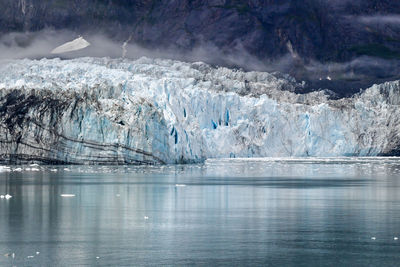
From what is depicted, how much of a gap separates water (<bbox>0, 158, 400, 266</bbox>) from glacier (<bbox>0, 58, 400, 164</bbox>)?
22.5 m

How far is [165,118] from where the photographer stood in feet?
186

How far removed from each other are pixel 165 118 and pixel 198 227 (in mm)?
40407

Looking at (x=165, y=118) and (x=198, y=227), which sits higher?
(x=165, y=118)

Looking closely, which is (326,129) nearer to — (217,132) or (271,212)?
(217,132)

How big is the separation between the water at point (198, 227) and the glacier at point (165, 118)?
73.9 feet

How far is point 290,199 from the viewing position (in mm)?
24391

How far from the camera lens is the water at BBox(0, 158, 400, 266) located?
41.1 feet

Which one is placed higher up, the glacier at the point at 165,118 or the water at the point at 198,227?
the glacier at the point at 165,118

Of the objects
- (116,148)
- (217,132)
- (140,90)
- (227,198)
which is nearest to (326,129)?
(217,132)

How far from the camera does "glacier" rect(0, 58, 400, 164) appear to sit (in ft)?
166

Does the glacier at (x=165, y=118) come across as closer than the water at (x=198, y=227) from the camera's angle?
No

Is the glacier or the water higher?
the glacier

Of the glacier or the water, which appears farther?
the glacier

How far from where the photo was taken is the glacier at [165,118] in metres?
50.7
